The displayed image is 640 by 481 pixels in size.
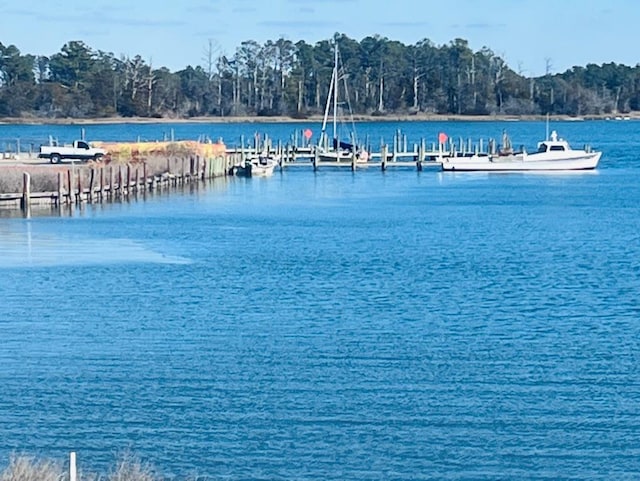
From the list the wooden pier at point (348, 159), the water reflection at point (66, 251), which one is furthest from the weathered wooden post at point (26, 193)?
the wooden pier at point (348, 159)

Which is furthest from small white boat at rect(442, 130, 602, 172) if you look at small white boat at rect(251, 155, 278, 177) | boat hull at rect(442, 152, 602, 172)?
small white boat at rect(251, 155, 278, 177)

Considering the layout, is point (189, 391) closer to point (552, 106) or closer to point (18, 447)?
point (18, 447)

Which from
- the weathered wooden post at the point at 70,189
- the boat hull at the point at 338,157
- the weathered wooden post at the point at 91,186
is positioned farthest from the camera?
the boat hull at the point at 338,157

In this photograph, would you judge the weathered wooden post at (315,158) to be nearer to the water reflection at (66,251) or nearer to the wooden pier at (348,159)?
the wooden pier at (348,159)

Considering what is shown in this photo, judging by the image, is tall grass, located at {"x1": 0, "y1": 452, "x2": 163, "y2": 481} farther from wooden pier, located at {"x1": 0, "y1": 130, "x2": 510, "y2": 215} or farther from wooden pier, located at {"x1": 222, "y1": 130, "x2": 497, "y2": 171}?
wooden pier, located at {"x1": 222, "y1": 130, "x2": 497, "y2": 171}

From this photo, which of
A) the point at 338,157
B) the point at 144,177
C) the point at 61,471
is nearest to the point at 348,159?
the point at 338,157

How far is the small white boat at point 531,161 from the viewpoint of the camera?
282 ft

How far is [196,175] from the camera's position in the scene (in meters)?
77.9

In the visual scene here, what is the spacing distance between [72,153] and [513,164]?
25907mm

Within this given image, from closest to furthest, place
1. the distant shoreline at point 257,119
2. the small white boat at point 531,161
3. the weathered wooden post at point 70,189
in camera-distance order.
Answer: the weathered wooden post at point 70,189, the small white boat at point 531,161, the distant shoreline at point 257,119

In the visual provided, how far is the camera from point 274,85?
192 meters

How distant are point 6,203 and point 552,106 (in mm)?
149336

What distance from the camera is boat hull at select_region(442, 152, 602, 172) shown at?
283ft

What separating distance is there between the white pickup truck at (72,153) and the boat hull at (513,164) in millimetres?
21302
